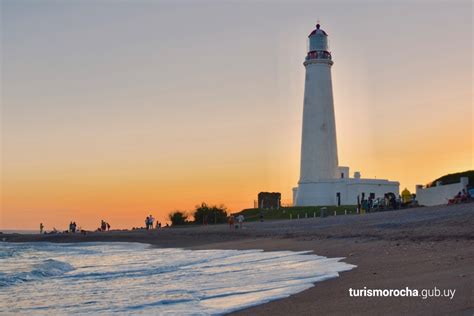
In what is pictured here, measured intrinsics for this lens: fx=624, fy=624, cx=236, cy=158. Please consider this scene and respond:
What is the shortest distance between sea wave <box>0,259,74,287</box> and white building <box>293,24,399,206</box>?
32.3 m

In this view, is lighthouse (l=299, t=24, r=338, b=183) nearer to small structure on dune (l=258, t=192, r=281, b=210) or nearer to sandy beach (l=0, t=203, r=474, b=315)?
small structure on dune (l=258, t=192, r=281, b=210)

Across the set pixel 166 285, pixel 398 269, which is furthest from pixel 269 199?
pixel 398 269

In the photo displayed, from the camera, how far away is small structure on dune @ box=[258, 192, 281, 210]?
55.0 meters

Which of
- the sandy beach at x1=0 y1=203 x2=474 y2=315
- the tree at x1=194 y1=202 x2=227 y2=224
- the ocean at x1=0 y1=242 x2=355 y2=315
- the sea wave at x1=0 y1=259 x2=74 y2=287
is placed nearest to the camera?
the sandy beach at x1=0 y1=203 x2=474 y2=315

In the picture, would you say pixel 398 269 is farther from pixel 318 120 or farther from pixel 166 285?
pixel 318 120

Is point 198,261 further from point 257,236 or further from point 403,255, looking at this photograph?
point 257,236

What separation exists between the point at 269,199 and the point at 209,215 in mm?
8604

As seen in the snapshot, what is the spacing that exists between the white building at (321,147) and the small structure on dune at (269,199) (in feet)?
18.5

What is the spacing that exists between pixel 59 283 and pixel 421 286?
8.35 m

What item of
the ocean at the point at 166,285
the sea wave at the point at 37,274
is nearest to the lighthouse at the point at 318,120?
the ocean at the point at 166,285

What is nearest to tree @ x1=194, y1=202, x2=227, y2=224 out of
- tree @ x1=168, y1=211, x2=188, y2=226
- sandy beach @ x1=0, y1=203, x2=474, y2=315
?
tree @ x1=168, y1=211, x2=188, y2=226

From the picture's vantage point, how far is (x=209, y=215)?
48.5m

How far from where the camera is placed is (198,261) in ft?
55.9

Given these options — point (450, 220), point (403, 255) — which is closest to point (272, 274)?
point (403, 255)
